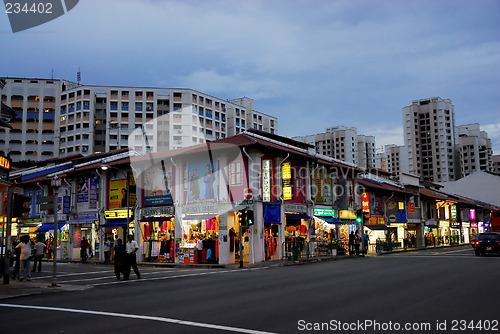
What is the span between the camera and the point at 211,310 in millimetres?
10875

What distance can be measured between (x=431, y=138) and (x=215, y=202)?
5026 inches

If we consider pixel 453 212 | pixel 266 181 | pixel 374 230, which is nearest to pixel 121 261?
pixel 266 181

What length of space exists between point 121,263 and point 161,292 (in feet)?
22.1

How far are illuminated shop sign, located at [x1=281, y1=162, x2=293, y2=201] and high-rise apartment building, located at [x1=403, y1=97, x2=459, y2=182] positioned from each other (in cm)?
11787

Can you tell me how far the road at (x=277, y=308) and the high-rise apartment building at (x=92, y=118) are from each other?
95626 millimetres

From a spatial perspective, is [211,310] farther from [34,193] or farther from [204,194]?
[34,193]

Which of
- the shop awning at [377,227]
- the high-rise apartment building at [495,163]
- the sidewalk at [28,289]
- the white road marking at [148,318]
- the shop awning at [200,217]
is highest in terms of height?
the high-rise apartment building at [495,163]

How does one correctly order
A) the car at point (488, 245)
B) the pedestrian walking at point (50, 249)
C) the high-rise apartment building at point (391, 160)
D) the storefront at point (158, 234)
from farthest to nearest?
the high-rise apartment building at point (391, 160), the pedestrian walking at point (50, 249), the storefront at point (158, 234), the car at point (488, 245)

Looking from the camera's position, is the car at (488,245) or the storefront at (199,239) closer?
the storefront at (199,239)

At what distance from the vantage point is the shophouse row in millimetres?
31438

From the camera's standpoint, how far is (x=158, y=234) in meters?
35.4

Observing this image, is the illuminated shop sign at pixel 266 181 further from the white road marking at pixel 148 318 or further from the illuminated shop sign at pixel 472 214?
the illuminated shop sign at pixel 472 214

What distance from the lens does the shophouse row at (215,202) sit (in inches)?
1238

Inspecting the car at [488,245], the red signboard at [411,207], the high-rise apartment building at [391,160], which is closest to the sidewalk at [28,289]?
the car at [488,245]
